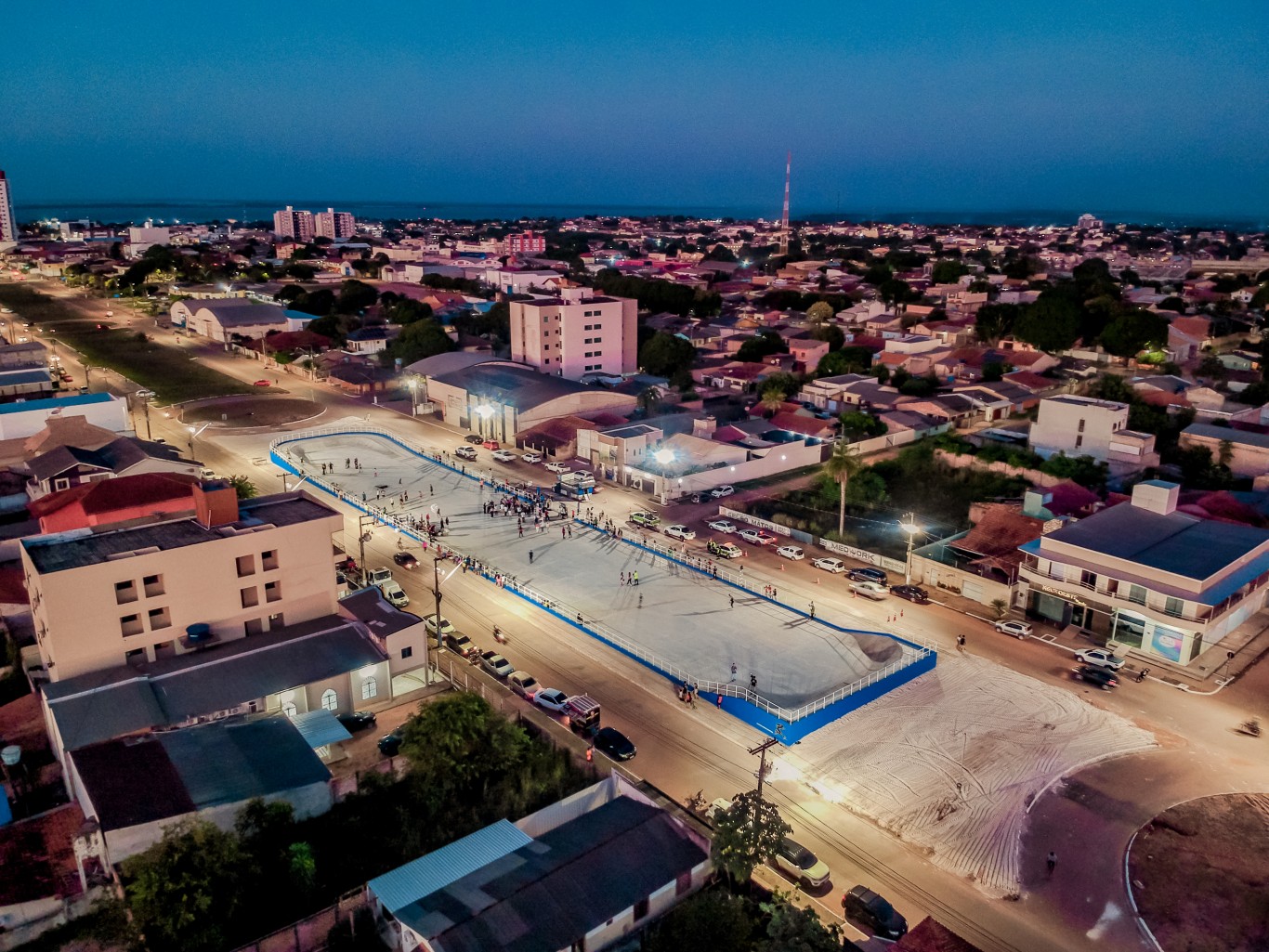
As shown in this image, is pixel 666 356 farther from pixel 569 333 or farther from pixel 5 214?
pixel 5 214

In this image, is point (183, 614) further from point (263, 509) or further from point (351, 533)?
point (351, 533)

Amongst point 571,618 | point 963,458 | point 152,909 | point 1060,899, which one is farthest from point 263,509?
point 963,458

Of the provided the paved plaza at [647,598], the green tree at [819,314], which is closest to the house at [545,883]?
the paved plaza at [647,598]

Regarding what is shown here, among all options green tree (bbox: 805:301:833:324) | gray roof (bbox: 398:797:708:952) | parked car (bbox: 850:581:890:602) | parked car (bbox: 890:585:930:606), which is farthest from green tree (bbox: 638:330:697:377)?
gray roof (bbox: 398:797:708:952)

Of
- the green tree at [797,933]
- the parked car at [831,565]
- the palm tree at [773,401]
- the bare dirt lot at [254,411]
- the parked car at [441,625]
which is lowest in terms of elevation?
the parked car at [441,625]

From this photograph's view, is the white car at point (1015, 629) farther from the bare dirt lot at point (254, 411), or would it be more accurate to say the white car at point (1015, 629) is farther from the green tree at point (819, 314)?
the green tree at point (819, 314)

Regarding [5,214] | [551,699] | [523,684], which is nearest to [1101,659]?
[551,699]

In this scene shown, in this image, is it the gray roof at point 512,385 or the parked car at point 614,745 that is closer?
the parked car at point 614,745
